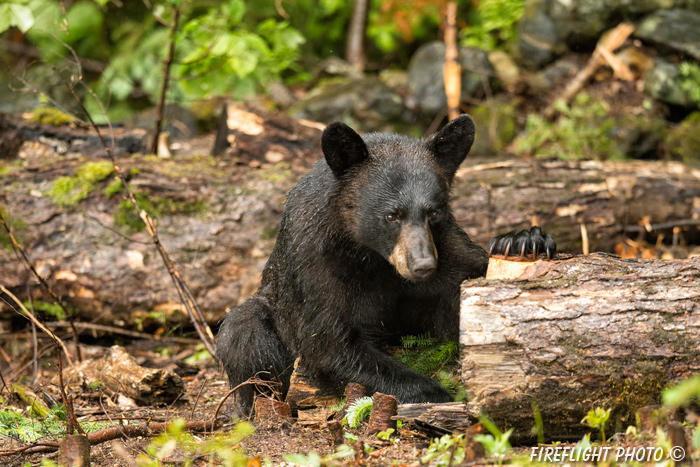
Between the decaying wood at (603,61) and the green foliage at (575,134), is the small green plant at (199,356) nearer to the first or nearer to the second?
the green foliage at (575,134)

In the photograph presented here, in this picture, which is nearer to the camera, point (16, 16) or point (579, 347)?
point (579, 347)

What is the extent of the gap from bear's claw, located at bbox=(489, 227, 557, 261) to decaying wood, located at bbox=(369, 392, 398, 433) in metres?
1.28

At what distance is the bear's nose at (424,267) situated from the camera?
4070 mm

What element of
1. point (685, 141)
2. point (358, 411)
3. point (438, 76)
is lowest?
point (358, 411)

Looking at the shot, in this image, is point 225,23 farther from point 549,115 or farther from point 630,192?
point 549,115

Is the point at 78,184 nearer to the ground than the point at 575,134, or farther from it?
nearer to the ground

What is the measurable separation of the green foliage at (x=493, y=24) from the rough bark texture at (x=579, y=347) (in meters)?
11.8

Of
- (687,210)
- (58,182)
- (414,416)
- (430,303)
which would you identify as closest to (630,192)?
(687,210)

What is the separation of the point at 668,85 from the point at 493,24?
4.08 meters

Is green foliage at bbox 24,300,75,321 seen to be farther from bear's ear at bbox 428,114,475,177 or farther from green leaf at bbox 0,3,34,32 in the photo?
bear's ear at bbox 428,114,475,177

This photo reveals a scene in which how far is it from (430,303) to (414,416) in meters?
1.34

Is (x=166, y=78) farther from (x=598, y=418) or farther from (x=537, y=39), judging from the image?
(x=537, y=39)

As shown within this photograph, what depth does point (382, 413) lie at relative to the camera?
3830 millimetres

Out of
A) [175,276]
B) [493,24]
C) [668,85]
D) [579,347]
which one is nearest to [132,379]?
[175,276]
